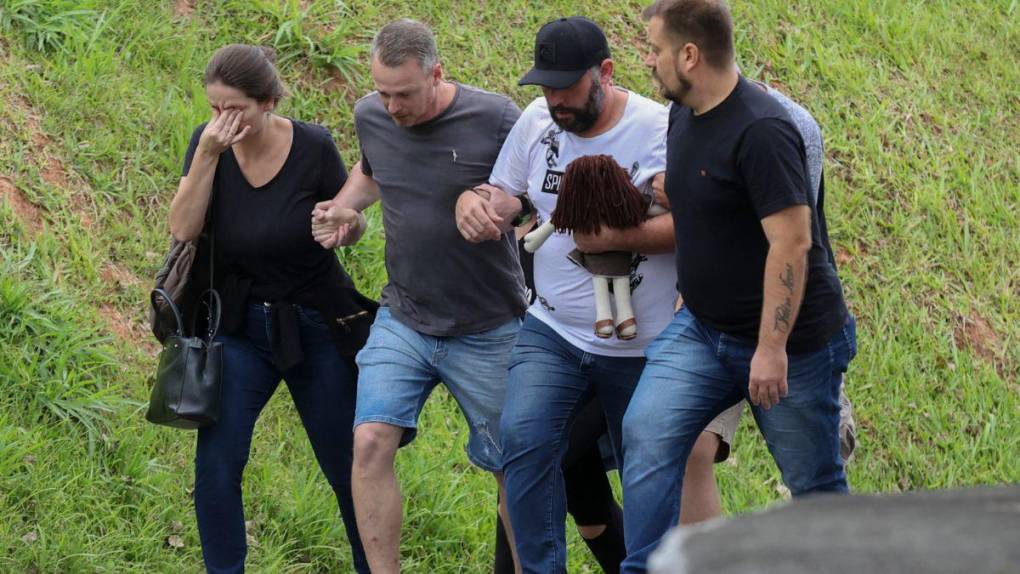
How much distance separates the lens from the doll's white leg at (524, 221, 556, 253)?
4.96m

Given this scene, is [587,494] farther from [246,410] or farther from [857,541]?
[857,541]

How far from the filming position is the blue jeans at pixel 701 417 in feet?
15.1

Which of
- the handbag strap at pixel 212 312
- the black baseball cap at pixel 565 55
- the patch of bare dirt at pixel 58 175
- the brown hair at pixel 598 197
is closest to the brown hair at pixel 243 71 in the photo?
the handbag strap at pixel 212 312

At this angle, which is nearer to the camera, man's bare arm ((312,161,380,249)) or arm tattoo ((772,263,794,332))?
arm tattoo ((772,263,794,332))

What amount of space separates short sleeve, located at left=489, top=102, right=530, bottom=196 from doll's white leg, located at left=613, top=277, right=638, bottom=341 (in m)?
0.48

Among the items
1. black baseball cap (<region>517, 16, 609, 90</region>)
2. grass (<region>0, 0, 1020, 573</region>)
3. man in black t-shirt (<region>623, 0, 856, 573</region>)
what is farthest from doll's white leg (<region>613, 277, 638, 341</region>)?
grass (<region>0, 0, 1020, 573</region>)

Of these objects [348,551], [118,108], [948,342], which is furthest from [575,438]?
[948,342]

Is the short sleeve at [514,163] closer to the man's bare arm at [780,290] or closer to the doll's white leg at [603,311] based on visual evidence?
the doll's white leg at [603,311]

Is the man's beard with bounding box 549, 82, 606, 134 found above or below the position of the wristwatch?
above

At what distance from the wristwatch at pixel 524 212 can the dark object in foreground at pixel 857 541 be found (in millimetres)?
3321

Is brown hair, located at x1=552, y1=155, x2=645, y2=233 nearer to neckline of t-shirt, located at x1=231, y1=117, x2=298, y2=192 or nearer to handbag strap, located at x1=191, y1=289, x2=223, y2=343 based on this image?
neckline of t-shirt, located at x1=231, y1=117, x2=298, y2=192

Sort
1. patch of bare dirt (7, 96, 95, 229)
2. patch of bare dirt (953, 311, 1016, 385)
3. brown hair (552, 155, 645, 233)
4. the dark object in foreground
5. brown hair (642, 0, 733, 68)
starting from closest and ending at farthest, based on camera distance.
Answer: the dark object in foreground < brown hair (642, 0, 733, 68) < brown hair (552, 155, 645, 233) < patch of bare dirt (7, 96, 95, 229) < patch of bare dirt (953, 311, 1016, 385)

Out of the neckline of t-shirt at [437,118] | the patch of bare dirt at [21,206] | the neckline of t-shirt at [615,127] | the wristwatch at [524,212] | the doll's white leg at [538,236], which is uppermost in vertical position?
the neckline of t-shirt at [437,118]

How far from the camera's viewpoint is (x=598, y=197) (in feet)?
15.4
